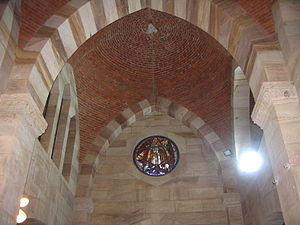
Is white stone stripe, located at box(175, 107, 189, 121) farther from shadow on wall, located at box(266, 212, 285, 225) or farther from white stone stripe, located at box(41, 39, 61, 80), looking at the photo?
white stone stripe, located at box(41, 39, 61, 80)

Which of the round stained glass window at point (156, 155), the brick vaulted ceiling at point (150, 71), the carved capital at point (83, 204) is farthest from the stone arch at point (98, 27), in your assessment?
the round stained glass window at point (156, 155)

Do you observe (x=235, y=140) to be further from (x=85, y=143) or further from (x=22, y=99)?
(x=22, y=99)

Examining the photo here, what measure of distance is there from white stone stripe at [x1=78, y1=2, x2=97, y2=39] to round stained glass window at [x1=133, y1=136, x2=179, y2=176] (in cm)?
519

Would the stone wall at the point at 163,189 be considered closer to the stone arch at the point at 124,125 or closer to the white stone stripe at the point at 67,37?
the stone arch at the point at 124,125

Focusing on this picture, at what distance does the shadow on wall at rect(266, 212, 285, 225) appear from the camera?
18.1 ft

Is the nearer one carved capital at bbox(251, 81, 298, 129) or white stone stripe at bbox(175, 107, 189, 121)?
carved capital at bbox(251, 81, 298, 129)

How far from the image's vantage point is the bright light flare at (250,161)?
6346mm

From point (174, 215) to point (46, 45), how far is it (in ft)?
18.7

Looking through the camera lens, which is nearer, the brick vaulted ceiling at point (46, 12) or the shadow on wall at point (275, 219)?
the brick vaulted ceiling at point (46, 12)

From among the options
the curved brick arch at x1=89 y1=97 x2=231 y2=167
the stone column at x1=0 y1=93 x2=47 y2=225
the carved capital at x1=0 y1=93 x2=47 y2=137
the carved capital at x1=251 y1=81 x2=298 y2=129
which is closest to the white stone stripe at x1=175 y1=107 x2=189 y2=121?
the curved brick arch at x1=89 y1=97 x2=231 y2=167

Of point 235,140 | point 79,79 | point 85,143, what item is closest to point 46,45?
point 79,79

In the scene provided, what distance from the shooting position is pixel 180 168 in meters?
8.88

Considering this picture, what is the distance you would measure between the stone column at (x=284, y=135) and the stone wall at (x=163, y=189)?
4321 millimetres

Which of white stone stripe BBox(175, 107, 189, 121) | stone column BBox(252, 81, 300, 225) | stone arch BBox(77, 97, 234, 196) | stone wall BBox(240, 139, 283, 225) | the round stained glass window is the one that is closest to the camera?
stone column BBox(252, 81, 300, 225)
